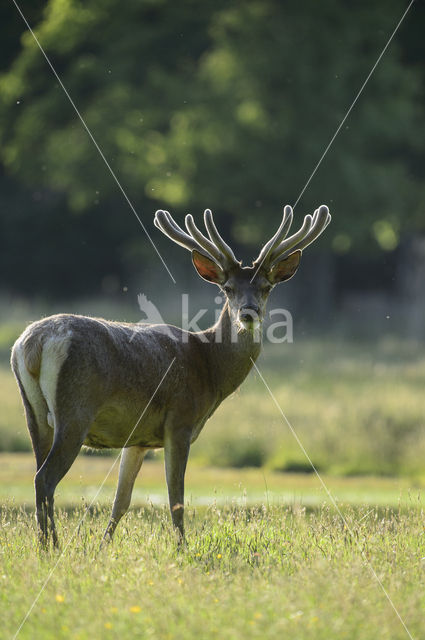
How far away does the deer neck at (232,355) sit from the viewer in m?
8.38

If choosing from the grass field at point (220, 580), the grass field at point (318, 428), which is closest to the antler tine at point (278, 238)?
the grass field at point (220, 580)

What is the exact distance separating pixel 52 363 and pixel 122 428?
0.83m

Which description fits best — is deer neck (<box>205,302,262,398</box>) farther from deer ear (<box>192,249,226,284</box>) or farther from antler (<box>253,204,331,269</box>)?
antler (<box>253,204,331,269</box>)

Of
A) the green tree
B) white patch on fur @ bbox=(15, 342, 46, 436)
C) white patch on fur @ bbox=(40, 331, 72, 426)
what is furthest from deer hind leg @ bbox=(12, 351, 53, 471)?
the green tree

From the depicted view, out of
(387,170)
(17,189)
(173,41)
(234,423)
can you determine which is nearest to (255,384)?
(234,423)

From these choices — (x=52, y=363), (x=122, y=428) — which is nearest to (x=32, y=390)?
(x=52, y=363)

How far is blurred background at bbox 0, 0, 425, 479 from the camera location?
26.5m

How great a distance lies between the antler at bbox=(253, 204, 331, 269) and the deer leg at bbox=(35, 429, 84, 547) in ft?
6.96

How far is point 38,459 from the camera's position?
7.20m

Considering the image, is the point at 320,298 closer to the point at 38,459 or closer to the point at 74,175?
the point at 74,175

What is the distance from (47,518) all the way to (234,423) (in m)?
9.23

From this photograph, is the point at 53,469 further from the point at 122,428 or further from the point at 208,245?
the point at 208,245

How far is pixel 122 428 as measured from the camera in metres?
7.51

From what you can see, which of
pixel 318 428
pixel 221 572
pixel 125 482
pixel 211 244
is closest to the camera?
pixel 221 572
